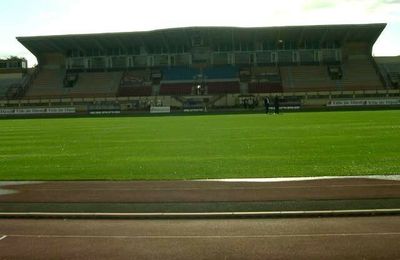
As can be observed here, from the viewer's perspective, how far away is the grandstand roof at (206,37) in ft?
285

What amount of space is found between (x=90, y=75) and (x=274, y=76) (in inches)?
1215

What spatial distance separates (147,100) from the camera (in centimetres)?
8300

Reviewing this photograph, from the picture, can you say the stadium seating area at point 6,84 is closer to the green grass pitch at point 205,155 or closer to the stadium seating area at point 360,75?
the stadium seating area at point 360,75

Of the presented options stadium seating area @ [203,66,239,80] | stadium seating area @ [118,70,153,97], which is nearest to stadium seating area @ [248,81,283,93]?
stadium seating area @ [203,66,239,80]

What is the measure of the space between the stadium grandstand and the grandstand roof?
0.50 feet

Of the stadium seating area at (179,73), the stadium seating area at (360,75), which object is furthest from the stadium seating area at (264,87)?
the stadium seating area at (179,73)

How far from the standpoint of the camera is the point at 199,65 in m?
94.4

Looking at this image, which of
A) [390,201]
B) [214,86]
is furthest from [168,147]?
[214,86]

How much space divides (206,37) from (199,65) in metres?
A: 5.53

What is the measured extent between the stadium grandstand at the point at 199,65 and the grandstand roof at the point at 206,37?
0.15 metres

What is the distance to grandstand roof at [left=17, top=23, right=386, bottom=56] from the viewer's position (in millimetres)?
86812

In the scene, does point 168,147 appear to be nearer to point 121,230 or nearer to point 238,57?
point 121,230

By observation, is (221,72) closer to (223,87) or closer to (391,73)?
(223,87)

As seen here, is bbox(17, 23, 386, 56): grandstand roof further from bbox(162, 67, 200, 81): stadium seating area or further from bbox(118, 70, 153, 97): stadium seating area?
bbox(118, 70, 153, 97): stadium seating area
